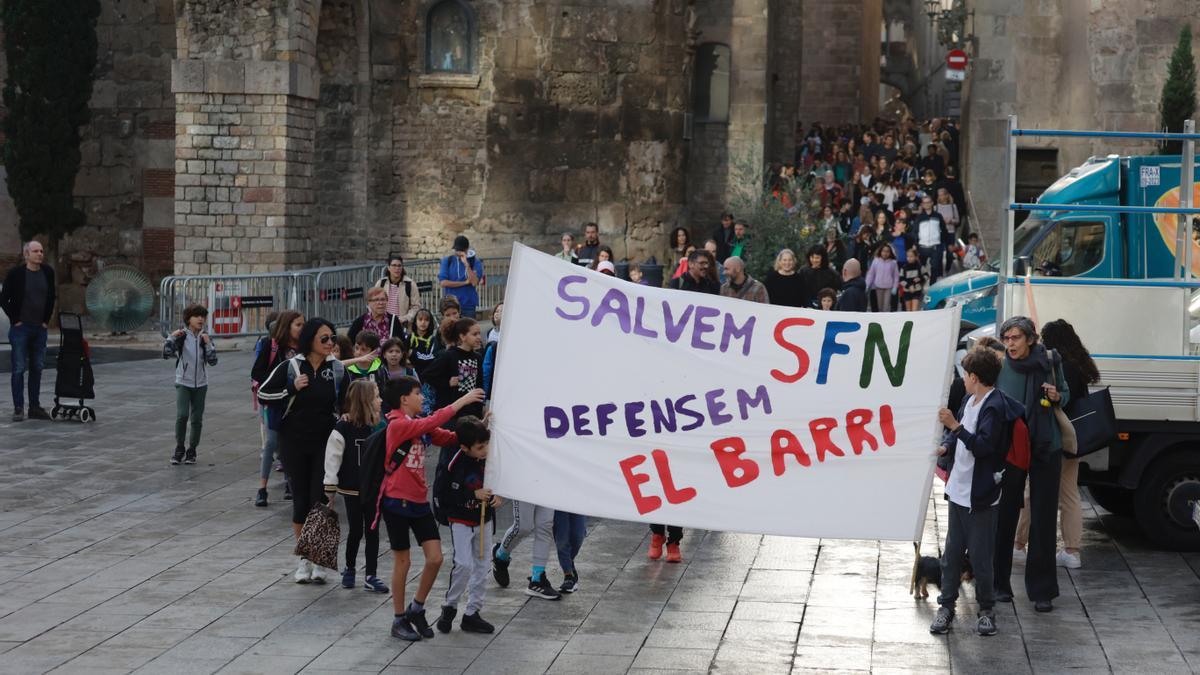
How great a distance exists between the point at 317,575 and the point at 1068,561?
16.1ft

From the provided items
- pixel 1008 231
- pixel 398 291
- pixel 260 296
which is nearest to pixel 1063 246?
pixel 1008 231

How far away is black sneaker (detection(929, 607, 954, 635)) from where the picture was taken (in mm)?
9445

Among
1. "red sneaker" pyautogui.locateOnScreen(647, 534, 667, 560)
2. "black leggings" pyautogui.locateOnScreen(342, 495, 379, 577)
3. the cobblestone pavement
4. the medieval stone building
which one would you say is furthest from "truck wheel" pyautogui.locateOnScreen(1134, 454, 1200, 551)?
the medieval stone building

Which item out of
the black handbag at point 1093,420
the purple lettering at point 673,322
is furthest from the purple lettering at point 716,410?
the black handbag at point 1093,420

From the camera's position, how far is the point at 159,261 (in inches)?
1159

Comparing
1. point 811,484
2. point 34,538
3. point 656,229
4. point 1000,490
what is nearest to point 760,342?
point 811,484

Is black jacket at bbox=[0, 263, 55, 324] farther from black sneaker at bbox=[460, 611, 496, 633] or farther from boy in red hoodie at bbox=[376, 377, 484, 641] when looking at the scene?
black sneaker at bbox=[460, 611, 496, 633]

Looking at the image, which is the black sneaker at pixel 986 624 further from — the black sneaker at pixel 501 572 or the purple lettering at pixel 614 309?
the black sneaker at pixel 501 572

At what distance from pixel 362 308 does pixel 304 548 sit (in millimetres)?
14483

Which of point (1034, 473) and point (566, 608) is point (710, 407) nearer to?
point (566, 608)

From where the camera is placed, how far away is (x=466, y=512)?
9.30m

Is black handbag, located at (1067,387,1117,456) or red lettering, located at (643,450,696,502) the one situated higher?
black handbag, located at (1067,387,1117,456)

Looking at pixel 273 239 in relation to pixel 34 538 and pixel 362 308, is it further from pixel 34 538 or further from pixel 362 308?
pixel 34 538

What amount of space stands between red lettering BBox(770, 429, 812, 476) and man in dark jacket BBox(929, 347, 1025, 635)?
77 cm
